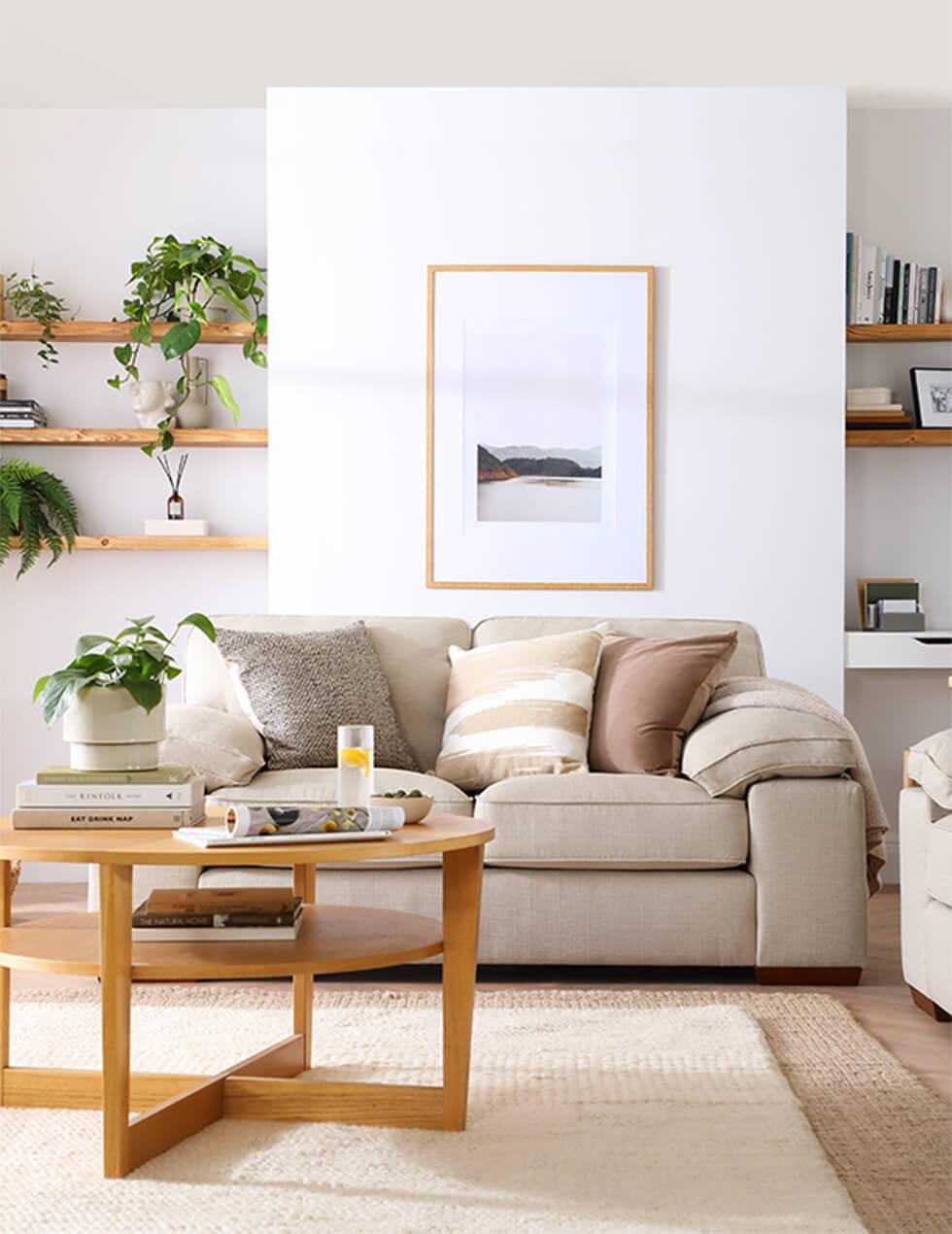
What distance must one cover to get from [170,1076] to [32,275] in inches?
144

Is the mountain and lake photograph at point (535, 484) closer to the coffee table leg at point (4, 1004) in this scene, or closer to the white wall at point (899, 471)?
the white wall at point (899, 471)

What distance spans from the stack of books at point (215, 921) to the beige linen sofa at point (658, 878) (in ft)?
3.39

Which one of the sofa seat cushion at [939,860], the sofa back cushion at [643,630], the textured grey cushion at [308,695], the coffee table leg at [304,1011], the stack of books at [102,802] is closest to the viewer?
the stack of books at [102,802]

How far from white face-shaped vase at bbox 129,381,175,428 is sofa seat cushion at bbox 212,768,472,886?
1995 millimetres

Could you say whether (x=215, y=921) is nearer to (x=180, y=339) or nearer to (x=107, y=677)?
(x=107, y=677)

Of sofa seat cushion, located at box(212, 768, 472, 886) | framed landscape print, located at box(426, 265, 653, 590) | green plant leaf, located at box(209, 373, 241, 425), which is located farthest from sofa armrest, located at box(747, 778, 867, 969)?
green plant leaf, located at box(209, 373, 241, 425)

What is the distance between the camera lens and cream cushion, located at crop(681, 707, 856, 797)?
340 cm

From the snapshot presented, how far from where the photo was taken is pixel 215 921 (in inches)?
91.1

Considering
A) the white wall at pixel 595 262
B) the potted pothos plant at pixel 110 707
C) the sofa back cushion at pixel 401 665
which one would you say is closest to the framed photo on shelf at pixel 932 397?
the white wall at pixel 595 262

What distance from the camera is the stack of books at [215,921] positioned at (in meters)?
2.30

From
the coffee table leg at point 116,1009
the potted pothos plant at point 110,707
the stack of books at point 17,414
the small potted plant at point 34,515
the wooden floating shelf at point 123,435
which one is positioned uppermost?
the stack of books at point 17,414

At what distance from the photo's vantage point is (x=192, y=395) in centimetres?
517

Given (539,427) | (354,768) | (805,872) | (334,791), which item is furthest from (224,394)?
(354,768)

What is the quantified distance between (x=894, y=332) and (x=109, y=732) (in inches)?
141
